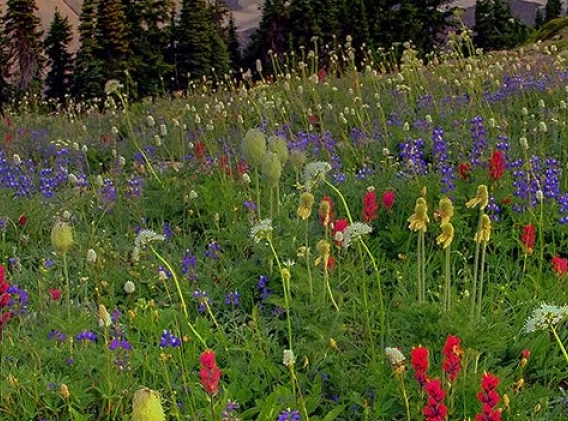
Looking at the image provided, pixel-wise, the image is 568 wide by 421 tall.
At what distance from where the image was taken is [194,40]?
4797 cm

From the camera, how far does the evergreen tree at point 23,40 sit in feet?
155

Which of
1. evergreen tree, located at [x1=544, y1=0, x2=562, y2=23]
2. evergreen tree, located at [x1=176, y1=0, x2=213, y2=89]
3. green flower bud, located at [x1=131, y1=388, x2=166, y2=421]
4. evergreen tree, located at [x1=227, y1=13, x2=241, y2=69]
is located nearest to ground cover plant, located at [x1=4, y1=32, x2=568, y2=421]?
green flower bud, located at [x1=131, y1=388, x2=166, y2=421]

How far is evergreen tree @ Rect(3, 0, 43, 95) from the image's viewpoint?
155 ft

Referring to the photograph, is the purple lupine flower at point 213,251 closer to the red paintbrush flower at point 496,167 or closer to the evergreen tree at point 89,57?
the red paintbrush flower at point 496,167

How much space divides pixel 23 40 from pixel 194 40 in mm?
10817

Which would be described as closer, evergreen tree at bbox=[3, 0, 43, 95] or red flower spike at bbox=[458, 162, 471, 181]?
red flower spike at bbox=[458, 162, 471, 181]

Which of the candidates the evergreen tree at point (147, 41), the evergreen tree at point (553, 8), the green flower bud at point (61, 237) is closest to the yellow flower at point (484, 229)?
the green flower bud at point (61, 237)

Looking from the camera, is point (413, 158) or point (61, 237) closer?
point (61, 237)

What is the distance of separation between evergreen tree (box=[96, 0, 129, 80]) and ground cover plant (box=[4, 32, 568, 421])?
4108cm

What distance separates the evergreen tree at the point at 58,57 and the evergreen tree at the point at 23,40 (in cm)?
681

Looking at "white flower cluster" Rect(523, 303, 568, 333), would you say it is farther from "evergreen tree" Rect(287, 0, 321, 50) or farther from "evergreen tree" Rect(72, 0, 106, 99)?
"evergreen tree" Rect(287, 0, 321, 50)

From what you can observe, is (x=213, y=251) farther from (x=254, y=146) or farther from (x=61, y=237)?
(x=61, y=237)

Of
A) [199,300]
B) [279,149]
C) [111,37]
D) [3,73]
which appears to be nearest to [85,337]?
[199,300]

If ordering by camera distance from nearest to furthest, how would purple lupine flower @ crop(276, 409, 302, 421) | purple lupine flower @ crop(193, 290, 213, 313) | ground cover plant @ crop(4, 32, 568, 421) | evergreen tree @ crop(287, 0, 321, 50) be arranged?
purple lupine flower @ crop(276, 409, 302, 421) → ground cover plant @ crop(4, 32, 568, 421) → purple lupine flower @ crop(193, 290, 213, 313) → evergreen tree @ crop(287, 0, 321, 50)
